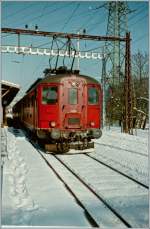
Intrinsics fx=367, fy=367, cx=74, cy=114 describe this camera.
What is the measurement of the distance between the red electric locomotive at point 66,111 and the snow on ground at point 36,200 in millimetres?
2222

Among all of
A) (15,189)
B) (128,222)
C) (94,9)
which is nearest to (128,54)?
(94,9)

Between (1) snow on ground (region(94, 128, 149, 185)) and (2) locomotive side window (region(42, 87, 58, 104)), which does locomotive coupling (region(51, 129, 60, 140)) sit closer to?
(2) locomotive side window (region(42, 87, 58, 104))

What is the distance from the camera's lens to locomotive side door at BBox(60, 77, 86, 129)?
34.6ft

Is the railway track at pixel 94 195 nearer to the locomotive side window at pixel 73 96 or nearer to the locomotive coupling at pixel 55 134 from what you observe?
the locomotive coupling at pixel 55 134

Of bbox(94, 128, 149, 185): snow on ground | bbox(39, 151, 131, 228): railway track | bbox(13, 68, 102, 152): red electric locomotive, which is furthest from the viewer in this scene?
bbox(13, 68, 102, 152): red electric locomotive

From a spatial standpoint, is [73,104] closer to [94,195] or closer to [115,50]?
[115,50]

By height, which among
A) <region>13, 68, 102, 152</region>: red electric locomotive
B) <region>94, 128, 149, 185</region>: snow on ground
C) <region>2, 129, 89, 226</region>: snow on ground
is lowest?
<region>2, 129, 89, 226</region>: snow on ground

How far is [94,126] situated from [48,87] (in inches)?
69.8

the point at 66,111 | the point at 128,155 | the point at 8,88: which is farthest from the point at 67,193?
the point at 8,88

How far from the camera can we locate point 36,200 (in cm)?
573

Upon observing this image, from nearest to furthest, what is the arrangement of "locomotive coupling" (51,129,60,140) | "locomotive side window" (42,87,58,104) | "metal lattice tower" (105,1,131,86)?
"locomotive coupling" (51,129,60,140) < "locomotive side window" (42,87,58,104) < "metal lattice tower" (105,1,131,86)

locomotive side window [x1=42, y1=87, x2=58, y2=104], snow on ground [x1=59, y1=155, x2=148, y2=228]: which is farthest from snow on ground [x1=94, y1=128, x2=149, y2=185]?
locomotive side window [x1=42, y1=87, x2=58, y2=104]

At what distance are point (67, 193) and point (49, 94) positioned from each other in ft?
16.3

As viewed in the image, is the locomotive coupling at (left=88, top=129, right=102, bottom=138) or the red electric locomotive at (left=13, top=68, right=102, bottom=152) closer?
the red electric locomotive at (left=13, top=68, right=102, bottom=152)
